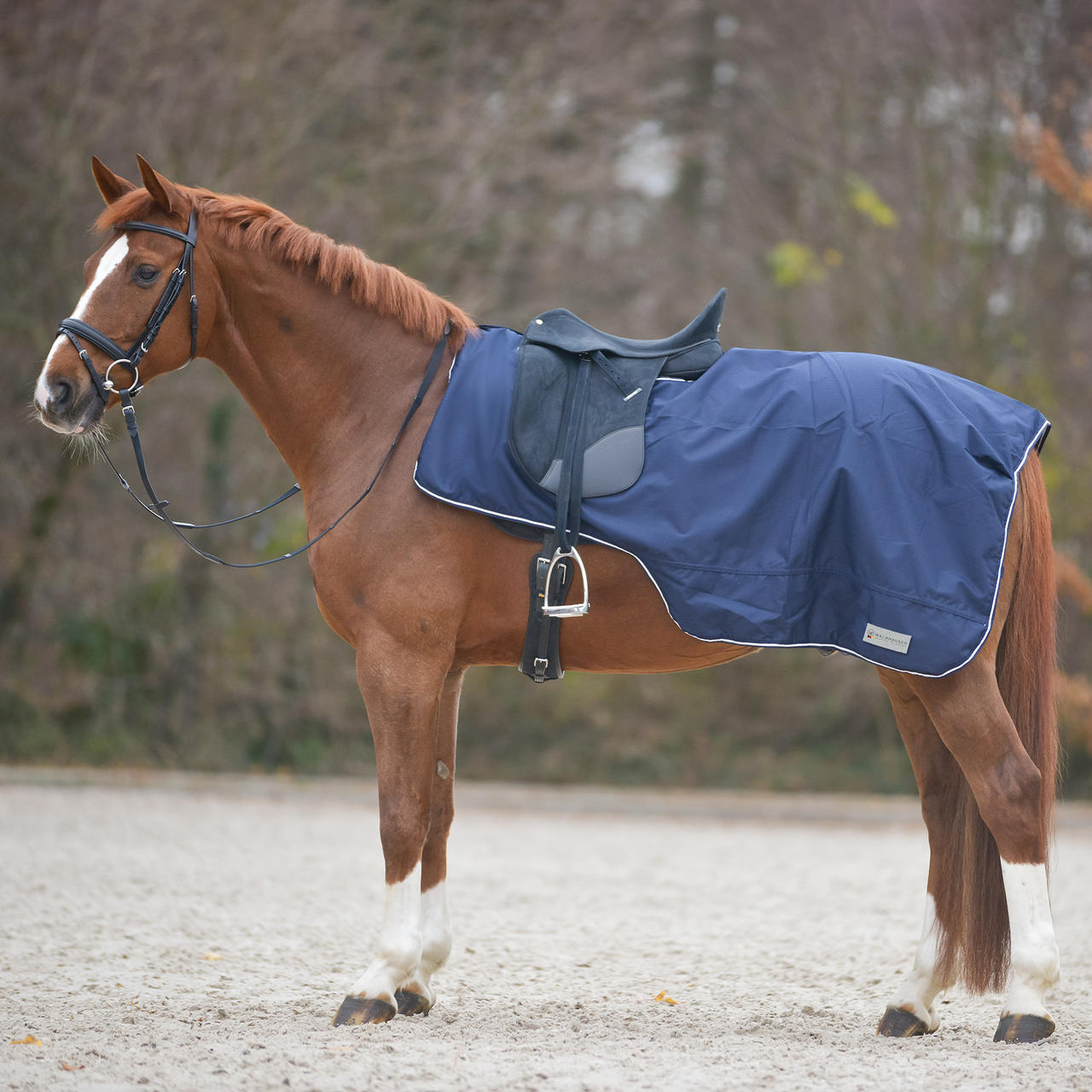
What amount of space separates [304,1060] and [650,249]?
12.6 meters

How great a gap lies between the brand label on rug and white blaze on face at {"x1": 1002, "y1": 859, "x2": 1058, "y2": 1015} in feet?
2.32

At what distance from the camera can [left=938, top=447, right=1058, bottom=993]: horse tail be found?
3.56 metres

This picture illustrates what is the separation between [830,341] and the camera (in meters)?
12.0

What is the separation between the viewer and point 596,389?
366 centimetres

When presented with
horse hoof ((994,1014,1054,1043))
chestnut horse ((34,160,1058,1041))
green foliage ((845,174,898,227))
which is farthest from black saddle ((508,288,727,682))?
green foliage ((845,174,898,227))

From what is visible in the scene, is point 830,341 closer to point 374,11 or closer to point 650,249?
point 650,249

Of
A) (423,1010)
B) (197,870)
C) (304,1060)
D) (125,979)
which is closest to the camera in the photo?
(304,1060)

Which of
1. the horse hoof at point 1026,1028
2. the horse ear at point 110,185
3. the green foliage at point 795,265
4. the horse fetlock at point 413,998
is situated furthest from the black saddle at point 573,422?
the green foliage at point 795,265

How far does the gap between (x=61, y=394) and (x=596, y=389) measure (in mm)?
1629

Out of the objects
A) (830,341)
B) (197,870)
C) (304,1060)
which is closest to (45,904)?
(197,870)

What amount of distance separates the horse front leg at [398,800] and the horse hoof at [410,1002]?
0.13 m

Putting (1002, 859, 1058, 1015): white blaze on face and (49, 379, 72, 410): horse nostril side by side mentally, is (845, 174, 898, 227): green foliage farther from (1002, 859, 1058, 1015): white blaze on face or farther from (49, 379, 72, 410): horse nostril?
(49, 379, 72, 410): horse nostril

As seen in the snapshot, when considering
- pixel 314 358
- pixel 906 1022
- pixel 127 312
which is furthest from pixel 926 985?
pixel 127 312

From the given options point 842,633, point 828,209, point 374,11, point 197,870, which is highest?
point 374,11
